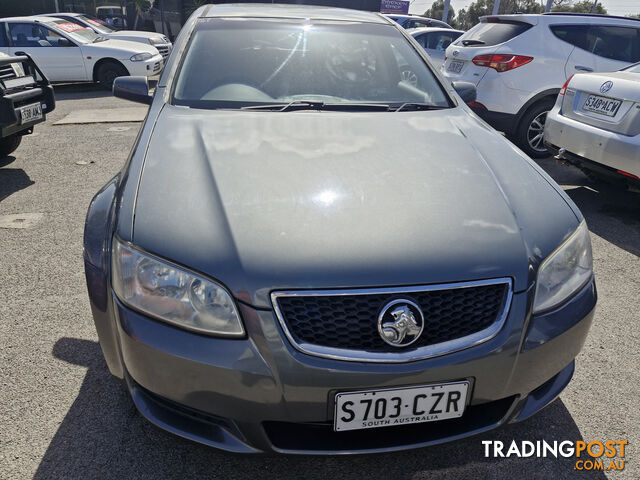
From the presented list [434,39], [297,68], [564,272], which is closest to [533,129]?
[297,68]

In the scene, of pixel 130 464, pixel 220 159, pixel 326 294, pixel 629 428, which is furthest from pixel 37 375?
pixel 629 428

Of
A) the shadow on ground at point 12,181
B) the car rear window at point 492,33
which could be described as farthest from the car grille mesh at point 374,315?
the car rear window at point 492,33

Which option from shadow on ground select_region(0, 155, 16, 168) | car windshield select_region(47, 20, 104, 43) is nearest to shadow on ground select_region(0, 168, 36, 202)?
shadow on ground select_region(0, 155, 16, 168)

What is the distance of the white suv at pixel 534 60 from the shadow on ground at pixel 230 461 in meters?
4.46

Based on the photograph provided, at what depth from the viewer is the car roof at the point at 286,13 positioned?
308 cm

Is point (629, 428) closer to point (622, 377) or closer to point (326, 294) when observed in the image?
point (622, 377)

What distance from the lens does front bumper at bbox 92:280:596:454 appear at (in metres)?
1.45

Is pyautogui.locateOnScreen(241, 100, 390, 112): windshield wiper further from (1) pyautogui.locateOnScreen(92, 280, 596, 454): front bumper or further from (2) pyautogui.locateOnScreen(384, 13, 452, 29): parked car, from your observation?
(2) pyautogui.locateOnScreen(384, 13, 452, 29): parked car

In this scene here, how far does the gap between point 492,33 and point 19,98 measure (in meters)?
5.12

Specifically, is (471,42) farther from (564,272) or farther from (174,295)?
(174,295)

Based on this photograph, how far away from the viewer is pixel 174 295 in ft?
5.00

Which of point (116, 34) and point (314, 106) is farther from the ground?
point (314, 106)

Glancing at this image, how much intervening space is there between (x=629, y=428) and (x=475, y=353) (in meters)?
1.05

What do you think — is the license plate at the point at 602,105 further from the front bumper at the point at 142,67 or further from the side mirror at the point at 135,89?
the front bumper at the point at 142,67
